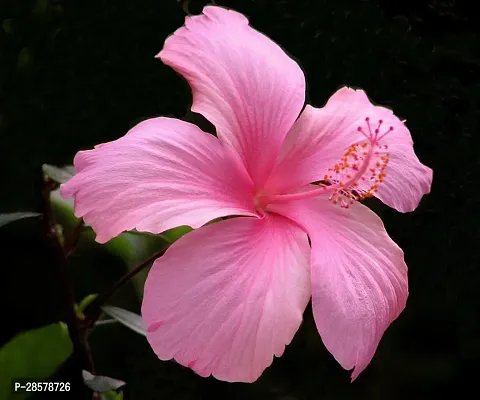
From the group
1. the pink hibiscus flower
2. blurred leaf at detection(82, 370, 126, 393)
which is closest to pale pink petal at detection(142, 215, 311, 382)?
the pink hibiscus flower

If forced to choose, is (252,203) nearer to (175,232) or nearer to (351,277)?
(351,277)

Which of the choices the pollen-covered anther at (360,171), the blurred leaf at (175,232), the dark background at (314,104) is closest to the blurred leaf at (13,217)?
the dark background at (314,104)

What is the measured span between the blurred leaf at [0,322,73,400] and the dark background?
0.08 metres

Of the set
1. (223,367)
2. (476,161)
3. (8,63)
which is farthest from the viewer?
(476,161)

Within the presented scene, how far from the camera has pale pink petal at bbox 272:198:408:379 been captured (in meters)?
0.37

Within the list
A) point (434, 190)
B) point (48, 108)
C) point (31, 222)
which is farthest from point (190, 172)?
point (434, 190)

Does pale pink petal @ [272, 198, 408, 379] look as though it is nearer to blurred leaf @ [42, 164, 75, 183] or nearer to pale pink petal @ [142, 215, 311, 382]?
pale pink petal @ [142, 215, 311, 382]

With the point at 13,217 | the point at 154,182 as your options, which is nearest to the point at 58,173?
the point at 13,217

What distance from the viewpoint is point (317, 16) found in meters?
0.74

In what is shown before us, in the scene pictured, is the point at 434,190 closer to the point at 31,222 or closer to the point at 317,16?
the point at 317,16

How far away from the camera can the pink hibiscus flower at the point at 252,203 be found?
344 mm

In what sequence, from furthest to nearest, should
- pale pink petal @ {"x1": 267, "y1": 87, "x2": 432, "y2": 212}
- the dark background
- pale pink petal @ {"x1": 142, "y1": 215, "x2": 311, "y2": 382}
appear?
the dark background, pale pink petal @ {"x1": 267, "y1": 87, "x2": 432, "y2": 212}, pale pink petal @ {"x1": 142, "y1": 215, "x2": 311, "y2": 382}

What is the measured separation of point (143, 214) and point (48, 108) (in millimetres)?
287

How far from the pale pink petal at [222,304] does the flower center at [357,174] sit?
0.08 metres
